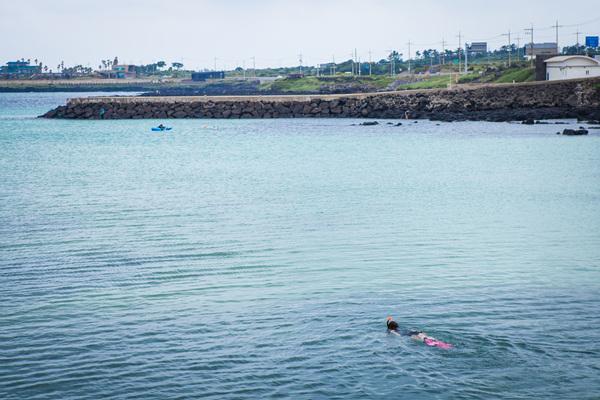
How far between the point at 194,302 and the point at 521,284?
954 cm

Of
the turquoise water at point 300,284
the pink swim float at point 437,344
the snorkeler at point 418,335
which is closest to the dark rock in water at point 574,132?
the turquoise water at point 300,284

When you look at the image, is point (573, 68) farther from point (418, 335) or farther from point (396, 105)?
point (418, 335)

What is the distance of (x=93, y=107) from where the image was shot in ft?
407

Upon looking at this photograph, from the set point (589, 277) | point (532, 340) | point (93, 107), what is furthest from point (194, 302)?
point (93, 107)

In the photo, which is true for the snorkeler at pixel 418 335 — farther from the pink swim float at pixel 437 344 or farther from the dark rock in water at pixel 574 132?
the dark rock in water at pixel 574 132

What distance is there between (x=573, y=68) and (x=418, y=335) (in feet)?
347

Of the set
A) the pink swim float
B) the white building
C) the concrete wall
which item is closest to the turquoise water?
the pink swim float

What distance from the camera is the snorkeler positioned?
1938 cm

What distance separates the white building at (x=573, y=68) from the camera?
117125 mm

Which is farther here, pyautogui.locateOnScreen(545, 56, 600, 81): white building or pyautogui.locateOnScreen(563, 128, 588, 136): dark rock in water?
pyautogui.locateOnScreen(545, 56, 600, 81): white building

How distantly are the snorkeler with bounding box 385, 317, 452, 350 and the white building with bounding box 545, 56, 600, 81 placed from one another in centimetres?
10389

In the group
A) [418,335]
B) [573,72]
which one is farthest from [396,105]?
[418,335]

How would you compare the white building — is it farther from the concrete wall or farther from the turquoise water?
the turquoise water

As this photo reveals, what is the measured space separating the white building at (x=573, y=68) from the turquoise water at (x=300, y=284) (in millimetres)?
66305
